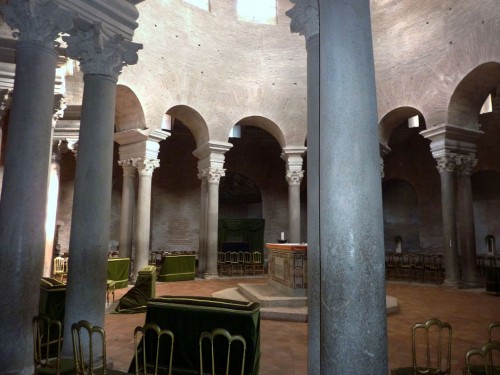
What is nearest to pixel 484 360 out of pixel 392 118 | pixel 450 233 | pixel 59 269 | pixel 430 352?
pixel 430 352

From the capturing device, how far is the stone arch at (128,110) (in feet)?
38.4

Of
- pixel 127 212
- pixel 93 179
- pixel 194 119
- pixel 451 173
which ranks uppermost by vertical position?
pixel 194 119

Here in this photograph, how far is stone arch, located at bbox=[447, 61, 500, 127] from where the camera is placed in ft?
35.3

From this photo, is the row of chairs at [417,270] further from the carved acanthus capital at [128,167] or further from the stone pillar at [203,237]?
the carved acanthus capital at [128,167]

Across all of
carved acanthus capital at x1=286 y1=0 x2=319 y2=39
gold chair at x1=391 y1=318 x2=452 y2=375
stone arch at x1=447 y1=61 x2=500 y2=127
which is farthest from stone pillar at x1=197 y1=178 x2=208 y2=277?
carved acanthus capital at x1=286 y1=0 x2=319 y2=39

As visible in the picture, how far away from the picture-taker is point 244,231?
18.7 meters

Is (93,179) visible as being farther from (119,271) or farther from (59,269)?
(59,269)

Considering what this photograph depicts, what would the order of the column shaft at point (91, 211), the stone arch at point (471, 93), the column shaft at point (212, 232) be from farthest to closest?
the column shaft at point (212, 232), the stone arch at point (471, 93), the column shaft at point (91, 211)

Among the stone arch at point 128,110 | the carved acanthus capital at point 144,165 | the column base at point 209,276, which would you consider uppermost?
the stone arch at point 128,110

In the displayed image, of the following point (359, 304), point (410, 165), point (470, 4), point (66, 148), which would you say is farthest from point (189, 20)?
point (359, 304)

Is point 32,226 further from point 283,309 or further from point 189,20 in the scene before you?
point 189,20

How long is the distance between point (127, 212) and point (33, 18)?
30.2ft

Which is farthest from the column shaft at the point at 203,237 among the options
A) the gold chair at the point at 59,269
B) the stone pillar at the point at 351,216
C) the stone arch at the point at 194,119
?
the stone pillar at the point at 351,216

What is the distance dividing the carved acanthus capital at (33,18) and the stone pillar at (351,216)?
11.1ft
